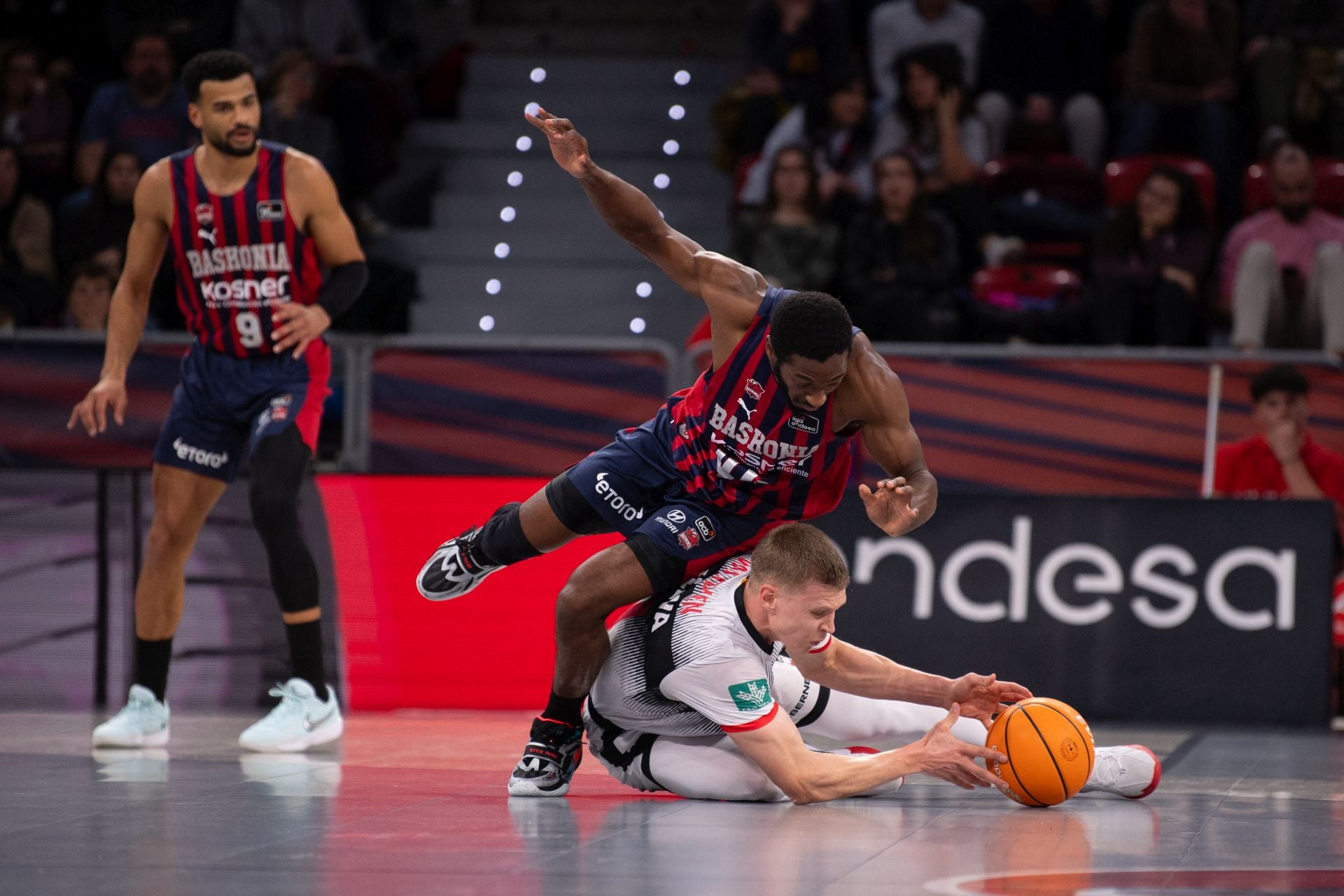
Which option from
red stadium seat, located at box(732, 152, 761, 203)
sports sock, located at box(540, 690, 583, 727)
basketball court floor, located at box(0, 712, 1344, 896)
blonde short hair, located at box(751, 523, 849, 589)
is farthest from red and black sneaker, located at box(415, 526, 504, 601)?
red stadium seat, located at box(732, 152, 761, 203)

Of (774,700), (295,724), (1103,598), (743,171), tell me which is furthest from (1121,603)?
(743,171)

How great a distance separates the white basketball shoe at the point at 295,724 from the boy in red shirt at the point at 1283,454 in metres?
4.48

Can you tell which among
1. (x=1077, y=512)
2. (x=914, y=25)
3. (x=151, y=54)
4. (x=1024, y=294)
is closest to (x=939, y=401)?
(x=1077, y=512)

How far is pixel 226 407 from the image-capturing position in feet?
21.6

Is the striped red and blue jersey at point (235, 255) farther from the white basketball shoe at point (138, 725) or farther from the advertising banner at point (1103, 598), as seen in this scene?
the advertising banner at point (1103, 598)

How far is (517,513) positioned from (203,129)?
7.36 feet

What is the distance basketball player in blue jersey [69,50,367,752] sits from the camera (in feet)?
21.4

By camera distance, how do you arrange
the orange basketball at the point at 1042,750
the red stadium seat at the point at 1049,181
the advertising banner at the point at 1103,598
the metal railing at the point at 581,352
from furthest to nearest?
the red stadium seat at the point at 1049,181 → the metal railing at the point at 581,352 → the advertising banner at the point at 1103,598 → the orange basketball at the point at 1042,750

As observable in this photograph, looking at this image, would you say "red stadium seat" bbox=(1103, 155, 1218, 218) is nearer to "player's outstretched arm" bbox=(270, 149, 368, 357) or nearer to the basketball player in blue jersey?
"player's outstretched arm" bbox=(270, 149, 368, 357)

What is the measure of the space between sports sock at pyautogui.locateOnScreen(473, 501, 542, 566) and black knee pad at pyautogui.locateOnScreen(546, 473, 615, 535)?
126 mm

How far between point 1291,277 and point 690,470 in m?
5.80

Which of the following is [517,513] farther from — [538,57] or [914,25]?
[538,57]

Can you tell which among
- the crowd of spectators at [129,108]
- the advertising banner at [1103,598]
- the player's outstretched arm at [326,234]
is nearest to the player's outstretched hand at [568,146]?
the player's outstretched arm at [326,234]

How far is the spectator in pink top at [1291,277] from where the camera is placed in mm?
9688
